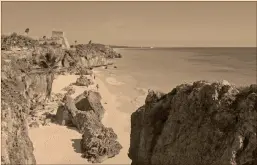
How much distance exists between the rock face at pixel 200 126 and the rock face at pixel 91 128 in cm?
501

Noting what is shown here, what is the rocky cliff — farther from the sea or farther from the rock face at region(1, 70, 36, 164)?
the sea

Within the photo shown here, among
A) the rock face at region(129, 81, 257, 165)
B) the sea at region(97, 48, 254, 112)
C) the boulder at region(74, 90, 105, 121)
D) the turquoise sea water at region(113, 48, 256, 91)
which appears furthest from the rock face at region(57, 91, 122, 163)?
the turquoise sea water at region(113, 48, 256, 91)

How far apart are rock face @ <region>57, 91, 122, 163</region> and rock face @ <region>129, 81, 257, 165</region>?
16.5 ft

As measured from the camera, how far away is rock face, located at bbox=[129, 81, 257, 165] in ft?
23.4

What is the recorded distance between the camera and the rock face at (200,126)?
281 inches

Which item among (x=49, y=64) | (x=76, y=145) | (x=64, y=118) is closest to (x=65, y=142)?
(x=76, y=145)

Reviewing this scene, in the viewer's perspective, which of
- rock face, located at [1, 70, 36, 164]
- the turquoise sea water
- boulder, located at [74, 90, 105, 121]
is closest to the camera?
rock face, located at [1, 70, 36, 164]

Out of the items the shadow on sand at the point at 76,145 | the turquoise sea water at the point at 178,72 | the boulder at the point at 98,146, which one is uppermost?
the boulder at the point at 98,146

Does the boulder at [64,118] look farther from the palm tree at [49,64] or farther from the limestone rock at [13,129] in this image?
the limestone rock at [13,129]

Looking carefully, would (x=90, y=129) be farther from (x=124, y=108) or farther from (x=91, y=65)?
(x=91, y=65)

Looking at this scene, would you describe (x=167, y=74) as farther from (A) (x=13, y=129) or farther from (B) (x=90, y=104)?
(A) (x=13, y=129)

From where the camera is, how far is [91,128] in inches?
658

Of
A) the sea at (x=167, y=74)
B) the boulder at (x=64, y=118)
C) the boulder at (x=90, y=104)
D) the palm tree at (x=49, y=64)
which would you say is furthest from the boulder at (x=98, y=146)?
the sea at (x=167, y=74)

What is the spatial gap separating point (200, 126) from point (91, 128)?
929 cm
